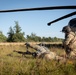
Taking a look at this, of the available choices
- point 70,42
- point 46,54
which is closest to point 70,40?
A: point 70,42

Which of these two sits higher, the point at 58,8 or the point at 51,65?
the point at 58,8

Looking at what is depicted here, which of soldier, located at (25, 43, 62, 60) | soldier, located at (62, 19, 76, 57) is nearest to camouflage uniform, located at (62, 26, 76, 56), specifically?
soldier, located at (62, 19, 76, 57)

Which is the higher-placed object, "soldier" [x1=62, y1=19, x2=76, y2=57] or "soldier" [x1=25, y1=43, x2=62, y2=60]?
"soldier" [x1=62, y1=19, x2=76, y2=57]

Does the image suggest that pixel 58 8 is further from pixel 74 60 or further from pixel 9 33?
pixel 9 33

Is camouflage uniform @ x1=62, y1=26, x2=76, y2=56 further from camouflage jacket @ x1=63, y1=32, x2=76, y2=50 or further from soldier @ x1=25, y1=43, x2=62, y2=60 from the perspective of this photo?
soldier @ x1=25, y1=43, x2=62, y2=60

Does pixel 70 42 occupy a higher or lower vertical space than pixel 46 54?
higher

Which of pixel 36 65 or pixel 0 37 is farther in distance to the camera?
pixel 0 37

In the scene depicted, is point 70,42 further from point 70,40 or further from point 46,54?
point 46,54

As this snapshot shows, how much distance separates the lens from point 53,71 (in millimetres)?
4188

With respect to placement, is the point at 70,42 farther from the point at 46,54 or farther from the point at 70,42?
the point at 46,54

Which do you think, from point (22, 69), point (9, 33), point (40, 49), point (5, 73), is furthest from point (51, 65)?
point (9, 33)

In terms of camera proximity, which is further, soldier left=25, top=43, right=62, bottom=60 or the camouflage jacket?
soldier left=25, top=43, right=62, bottom=60

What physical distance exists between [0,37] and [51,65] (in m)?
48.8

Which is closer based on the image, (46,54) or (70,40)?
(70,40)
